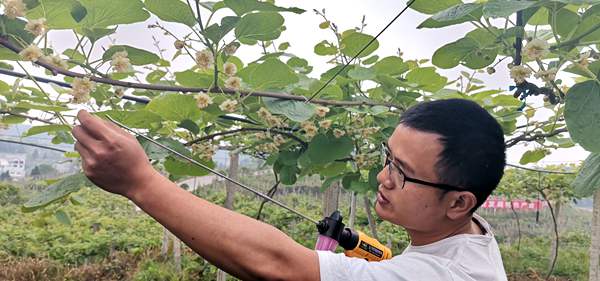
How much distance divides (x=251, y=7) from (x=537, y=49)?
40 centimetres

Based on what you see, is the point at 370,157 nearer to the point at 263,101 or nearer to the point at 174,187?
the point at 263,101

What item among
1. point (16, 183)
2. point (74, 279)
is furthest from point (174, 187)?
point (16, 183)

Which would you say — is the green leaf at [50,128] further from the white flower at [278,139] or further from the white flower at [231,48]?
the white flower at [278,139]

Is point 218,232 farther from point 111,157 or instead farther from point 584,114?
point 584,114

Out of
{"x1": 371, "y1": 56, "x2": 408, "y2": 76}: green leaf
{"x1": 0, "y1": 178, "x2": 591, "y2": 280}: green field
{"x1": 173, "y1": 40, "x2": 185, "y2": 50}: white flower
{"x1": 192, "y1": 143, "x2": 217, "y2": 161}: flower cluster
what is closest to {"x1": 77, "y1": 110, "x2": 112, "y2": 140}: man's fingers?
{"x1": 173, "y1": 40, "x2": 185, "y2": 50}: white flower

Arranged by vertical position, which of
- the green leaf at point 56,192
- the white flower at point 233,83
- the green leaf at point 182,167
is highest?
the white flower at point 233,83

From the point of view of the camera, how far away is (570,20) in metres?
0.70

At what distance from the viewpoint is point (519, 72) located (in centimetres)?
73

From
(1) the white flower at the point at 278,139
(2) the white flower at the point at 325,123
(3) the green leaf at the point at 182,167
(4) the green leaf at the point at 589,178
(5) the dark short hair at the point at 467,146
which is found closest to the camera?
(5) the dark short hair at the point at 467,146

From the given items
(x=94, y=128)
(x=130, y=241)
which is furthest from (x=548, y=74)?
(x=130, y=241)

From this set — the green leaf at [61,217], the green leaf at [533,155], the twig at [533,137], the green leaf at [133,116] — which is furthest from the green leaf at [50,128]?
the green leaf at [533,155]

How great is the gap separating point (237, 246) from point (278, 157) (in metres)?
0.97

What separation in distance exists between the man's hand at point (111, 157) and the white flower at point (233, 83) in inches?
14.6

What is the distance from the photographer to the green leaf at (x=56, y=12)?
24.5 inches
